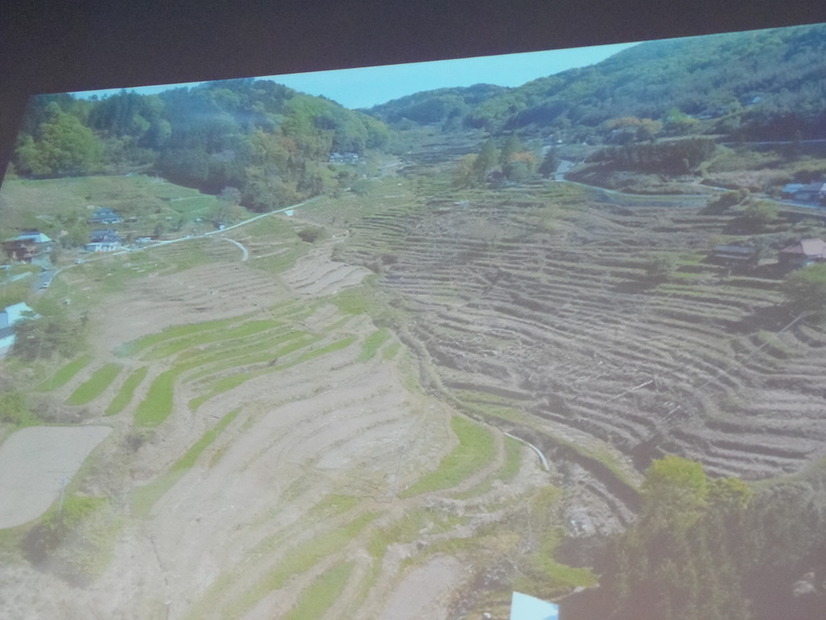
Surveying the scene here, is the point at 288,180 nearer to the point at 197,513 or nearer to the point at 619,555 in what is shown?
the point at 197,513

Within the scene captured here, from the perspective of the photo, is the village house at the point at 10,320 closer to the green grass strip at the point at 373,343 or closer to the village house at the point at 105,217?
the village house at the point at 105,217

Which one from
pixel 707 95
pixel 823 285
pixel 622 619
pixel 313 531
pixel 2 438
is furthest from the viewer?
pixel 2 438

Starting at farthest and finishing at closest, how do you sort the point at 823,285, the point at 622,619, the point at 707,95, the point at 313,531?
the point at 707,95, the point at 313,531, the point at 823,285, the point at 622,619

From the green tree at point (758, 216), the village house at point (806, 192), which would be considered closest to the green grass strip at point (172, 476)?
the green tree at point (758, 216)

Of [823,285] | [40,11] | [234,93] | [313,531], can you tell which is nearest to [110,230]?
[234,93]

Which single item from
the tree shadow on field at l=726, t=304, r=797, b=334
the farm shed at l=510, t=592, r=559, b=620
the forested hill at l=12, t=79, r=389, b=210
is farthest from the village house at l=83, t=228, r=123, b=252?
the tree shadow on field at l=726, t=304, r=797, b=334

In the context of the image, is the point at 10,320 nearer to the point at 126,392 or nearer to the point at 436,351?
the point at 126,392
